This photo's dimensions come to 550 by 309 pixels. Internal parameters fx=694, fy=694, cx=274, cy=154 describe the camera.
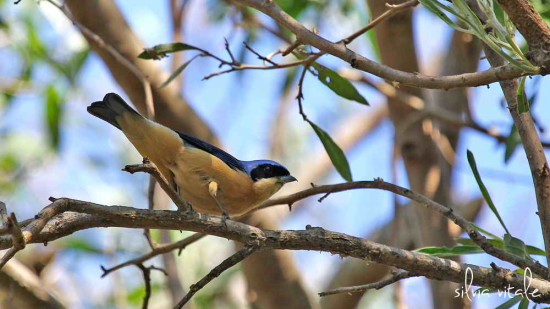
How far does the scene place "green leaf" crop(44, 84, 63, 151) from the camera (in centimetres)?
602

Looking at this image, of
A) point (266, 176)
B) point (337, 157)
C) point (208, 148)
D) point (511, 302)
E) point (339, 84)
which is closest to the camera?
point (511, 302)

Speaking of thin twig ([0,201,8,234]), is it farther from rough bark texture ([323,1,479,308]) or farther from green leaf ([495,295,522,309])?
rough bark texture ([323,1,479,308])

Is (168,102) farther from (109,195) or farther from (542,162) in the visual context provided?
(109,195)

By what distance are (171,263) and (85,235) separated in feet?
12.5

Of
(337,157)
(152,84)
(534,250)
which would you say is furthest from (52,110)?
(534,250)

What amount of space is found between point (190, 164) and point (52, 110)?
254 cm

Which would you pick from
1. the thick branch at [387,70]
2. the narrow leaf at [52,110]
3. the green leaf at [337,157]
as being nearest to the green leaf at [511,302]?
the thick branch at [387,70]

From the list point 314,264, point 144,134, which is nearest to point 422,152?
point 144,134

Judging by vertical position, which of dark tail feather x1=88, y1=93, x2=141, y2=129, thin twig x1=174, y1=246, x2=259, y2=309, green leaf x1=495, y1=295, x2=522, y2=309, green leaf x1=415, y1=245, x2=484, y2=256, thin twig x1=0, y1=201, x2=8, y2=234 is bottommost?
green leaf x1=495, y1=295, x2=522, y2=309

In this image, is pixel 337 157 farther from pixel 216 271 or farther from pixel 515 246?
pixel 216 271

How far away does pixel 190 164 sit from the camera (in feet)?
13.1

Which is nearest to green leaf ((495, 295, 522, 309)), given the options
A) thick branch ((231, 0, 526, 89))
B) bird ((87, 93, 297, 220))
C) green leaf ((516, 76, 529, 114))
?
green leaf ((516, 76, 529, 114))

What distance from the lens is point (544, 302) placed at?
264cm

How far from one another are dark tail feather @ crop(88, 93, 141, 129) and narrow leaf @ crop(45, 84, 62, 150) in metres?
2.31
